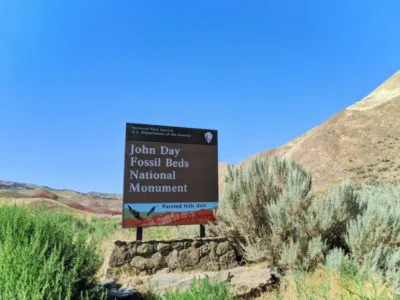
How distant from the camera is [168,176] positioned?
8.66 meters

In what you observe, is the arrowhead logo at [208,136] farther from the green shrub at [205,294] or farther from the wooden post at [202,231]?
the green shrub at [205,294]

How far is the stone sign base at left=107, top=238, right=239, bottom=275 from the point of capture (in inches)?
299

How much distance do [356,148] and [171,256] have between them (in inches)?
2017

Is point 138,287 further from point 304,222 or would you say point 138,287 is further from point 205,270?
point 304,222

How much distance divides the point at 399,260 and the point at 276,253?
2.30m

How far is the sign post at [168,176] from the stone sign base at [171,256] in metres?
0.45

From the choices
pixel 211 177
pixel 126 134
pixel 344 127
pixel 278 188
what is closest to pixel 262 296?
pixel 278 188

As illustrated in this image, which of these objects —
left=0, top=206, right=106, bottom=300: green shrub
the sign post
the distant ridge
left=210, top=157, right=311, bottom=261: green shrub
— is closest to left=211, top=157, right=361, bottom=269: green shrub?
left=210, top=157, right=311, bottom=261: green shrub

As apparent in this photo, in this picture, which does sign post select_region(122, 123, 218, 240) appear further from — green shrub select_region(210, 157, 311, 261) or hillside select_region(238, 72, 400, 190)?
hillside select_region(238, 72, 400, 190)

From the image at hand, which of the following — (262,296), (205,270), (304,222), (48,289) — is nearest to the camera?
(48,289)

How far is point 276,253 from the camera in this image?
25.1ft

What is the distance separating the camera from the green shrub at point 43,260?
3.75 metres

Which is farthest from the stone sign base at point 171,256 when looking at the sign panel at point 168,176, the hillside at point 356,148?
the hillside at point 356,148

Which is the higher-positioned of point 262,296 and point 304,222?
point 304,222
